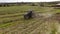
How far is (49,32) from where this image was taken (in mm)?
3436

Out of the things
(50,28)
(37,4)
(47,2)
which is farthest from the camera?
(47,2)

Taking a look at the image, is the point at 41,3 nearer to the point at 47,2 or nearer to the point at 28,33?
the point at 47,2

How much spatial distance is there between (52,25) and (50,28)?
302mm

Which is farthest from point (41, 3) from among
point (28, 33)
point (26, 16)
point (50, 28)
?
point (28, 33)

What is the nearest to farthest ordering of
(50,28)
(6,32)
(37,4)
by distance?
(6,32)
(50,28)
(37,4)

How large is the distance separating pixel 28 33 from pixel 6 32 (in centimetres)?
48

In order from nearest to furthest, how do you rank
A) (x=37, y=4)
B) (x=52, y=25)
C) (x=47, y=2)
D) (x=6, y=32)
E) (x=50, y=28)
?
(x=6, y=32) → (x=50, y=28) → (x=52, y=25) → (x=37, y=4) → (x=47, y=2)

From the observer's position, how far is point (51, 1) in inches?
397

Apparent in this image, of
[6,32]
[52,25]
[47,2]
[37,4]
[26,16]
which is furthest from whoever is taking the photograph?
[47,2]

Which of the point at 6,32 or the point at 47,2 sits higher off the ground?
the point at 6,32

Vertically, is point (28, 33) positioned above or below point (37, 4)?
above

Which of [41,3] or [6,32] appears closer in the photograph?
[6,32]

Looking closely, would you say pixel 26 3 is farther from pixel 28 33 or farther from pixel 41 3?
pixel 28 33

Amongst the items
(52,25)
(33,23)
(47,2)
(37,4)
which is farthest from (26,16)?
(47,2)
